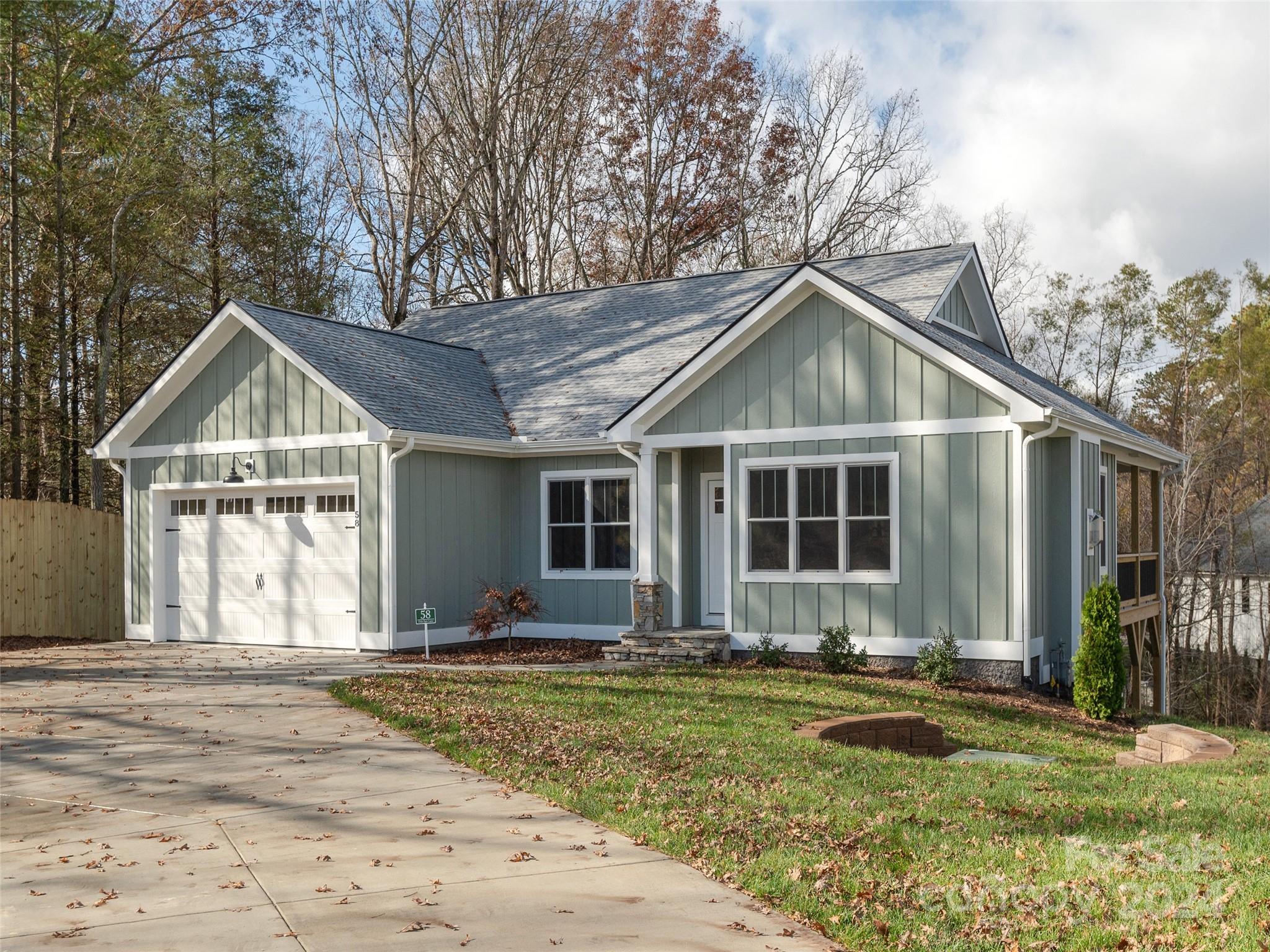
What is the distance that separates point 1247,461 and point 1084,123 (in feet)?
52.6

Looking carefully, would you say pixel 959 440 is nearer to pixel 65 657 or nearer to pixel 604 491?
pixel 604 491

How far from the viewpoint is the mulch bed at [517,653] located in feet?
49.4

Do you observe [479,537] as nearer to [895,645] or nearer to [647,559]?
[647,559]

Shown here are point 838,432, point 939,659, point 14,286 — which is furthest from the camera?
point 14,286

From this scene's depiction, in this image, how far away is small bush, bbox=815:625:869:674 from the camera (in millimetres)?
13938

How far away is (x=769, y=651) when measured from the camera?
14555 millimetres

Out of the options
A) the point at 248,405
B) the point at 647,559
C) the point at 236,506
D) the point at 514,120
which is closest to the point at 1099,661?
the point at 647,559

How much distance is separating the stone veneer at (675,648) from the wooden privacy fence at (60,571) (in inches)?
424

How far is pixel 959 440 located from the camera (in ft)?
45.1

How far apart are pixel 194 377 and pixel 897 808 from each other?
14.1 metres

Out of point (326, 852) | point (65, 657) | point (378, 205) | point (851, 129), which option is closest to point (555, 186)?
point (378, 205)

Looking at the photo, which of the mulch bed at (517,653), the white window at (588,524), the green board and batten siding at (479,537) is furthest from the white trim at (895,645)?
the white window at (588,524)

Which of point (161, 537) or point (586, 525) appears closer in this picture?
point (586, 525)

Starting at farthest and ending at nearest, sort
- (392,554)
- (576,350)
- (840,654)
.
Answer: (576,350) < (392,554) < (840,654)
